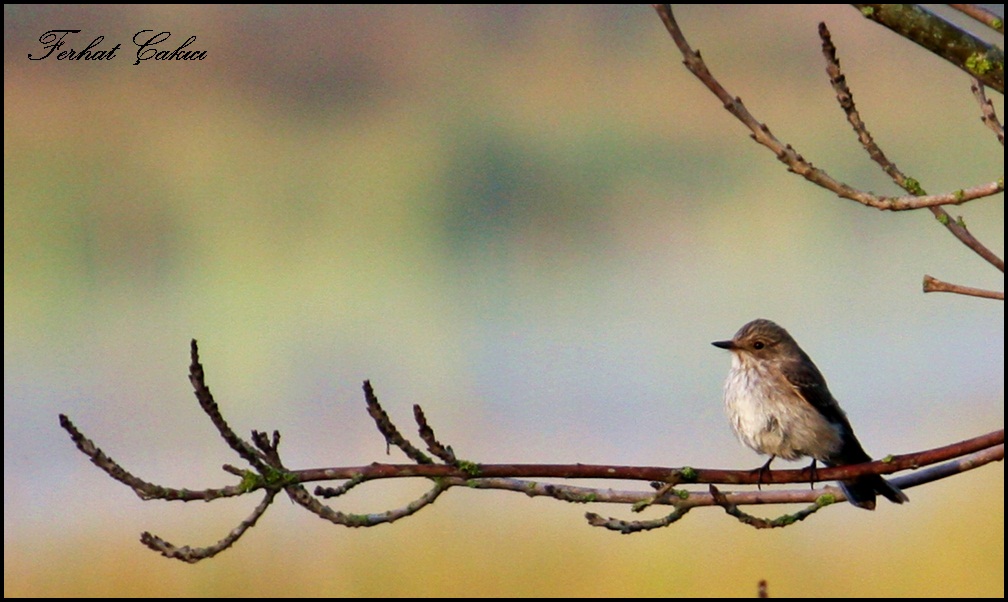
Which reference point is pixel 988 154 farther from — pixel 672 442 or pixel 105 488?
pixel 105 488

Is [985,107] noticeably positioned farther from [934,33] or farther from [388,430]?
[388,430]

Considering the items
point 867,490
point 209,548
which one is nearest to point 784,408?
point 867,490

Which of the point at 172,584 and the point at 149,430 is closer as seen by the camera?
the point at 172,584

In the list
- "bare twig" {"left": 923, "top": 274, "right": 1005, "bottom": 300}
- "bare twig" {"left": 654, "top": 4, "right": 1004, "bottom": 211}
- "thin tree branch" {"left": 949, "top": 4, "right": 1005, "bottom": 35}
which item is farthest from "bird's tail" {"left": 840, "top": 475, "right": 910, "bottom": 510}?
"thin tree branch" {"left": 949, "top": 4, "right": 1005, "bottom": 35}

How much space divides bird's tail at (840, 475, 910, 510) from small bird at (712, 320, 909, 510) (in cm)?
42

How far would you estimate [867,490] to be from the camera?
4609 mm

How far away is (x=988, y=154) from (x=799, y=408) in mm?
14447

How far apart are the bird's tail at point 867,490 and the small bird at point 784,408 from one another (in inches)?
16.6

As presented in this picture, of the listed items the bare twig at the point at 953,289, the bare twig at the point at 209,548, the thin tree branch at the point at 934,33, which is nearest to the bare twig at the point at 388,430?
the bare twig at the point at 209,548

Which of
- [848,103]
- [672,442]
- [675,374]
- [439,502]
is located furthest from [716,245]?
[848,103]

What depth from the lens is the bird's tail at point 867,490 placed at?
4.52m

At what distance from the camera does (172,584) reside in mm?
9688

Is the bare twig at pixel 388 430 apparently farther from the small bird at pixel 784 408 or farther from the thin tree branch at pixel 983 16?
the small bird at pixel 784 408

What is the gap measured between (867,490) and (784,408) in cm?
81
